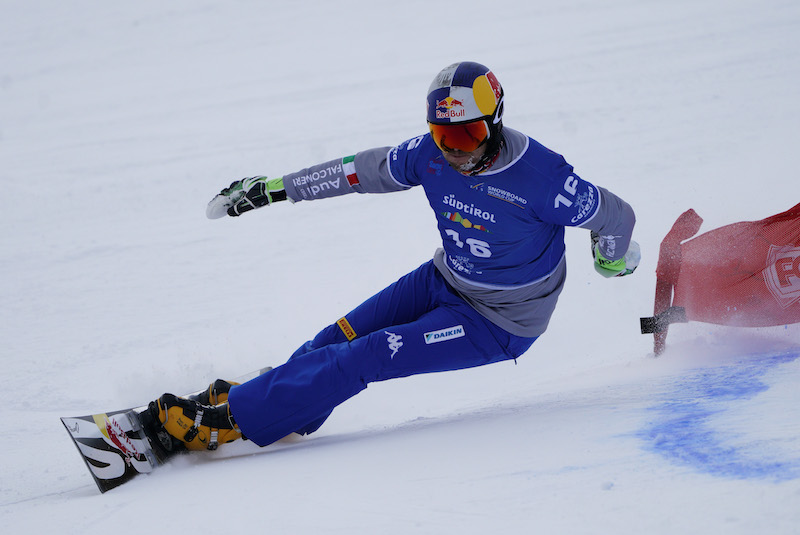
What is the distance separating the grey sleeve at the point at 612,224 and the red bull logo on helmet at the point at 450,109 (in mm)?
607

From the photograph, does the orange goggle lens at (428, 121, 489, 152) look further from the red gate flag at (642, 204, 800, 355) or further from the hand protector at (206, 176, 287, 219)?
the red gate flag at (642, 204, 800, 355)

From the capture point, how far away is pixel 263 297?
15.3ft

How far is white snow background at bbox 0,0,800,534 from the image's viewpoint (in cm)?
204

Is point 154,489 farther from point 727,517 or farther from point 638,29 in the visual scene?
point 638,29

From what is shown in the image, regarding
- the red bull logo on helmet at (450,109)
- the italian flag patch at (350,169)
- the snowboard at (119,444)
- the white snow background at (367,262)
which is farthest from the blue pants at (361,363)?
the red bull logo on helmet at (450,109)

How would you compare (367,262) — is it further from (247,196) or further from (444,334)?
(444,334)

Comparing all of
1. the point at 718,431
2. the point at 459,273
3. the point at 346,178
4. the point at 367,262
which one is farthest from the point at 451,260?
the point at 367,262

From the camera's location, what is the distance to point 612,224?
9.16 feet

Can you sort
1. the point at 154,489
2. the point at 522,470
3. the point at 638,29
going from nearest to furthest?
the point at 522,470, the point at 154,489, the point at 638,29

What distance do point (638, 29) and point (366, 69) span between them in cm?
332

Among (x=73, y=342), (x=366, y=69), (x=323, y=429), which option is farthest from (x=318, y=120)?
(x=323, y=429)

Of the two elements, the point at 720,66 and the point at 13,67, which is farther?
the point at 13,67

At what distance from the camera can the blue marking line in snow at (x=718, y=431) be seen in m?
1.86

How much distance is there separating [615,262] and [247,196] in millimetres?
1556
